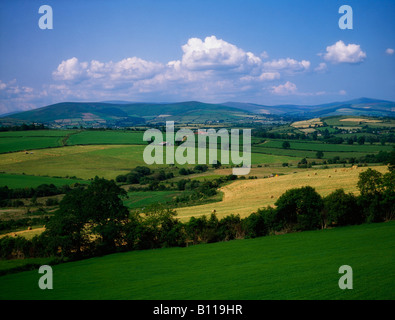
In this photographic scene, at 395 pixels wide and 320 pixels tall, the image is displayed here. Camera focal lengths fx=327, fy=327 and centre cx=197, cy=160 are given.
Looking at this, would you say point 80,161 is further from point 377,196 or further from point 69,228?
point 377,196

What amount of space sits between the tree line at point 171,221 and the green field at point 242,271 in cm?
188

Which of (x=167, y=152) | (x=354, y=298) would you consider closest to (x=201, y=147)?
(x=167, y=152)

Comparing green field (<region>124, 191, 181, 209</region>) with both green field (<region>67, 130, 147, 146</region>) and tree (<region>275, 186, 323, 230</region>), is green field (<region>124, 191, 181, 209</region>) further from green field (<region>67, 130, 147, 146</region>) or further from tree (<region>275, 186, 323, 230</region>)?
green field (<region>67, 130, 147, 146</region>)

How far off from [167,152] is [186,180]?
123 ft

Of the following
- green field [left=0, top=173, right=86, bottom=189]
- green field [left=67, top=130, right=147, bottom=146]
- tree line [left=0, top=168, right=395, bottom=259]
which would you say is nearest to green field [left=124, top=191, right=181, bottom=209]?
green field [left=0, top=173, right=86, bottom=189]

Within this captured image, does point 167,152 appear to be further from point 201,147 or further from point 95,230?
point 95,230

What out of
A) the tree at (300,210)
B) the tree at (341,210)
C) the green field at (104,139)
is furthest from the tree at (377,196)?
the green field at (104,139)

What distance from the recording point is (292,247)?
28.5 metres

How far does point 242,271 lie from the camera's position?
23109 mm

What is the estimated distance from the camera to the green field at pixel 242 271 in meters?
18.3

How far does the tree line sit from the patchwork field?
6.08 meters

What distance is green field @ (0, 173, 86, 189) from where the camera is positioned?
2598 inches

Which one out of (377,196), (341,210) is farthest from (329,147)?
(341,210)
